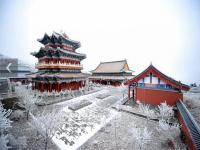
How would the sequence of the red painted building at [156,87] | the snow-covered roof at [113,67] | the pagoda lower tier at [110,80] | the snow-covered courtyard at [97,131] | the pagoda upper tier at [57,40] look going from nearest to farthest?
the snow-covered courtyard at [97,131] < the red painted building at [156,87] < the pagoda upper tier at [57,40] < the pagoda lower tier at [110,80] < the snow-covered roof at [113,67]

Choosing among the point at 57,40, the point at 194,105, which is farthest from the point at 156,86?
the point at 57,40

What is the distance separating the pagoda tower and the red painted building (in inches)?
522

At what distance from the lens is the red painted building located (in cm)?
1267

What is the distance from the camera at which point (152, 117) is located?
1135 cm

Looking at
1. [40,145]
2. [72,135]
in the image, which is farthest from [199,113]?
[40,145]

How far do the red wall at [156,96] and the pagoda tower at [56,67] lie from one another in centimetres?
1416

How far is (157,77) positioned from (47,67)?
20.6 metres

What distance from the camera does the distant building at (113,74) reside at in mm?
36763

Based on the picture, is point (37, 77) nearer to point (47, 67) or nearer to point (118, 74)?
point (47, 67)

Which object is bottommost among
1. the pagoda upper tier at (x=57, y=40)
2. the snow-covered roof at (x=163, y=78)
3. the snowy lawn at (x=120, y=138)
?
the snowy lawn at (x=120, y=138)

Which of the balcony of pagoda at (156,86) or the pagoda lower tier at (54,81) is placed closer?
the balcony of pagoda at (156,86)

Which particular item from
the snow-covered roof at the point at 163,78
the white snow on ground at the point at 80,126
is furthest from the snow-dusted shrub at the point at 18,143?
the snow-covered roof at the point at 163,78

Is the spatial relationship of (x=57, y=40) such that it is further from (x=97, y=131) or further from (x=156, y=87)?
(x=156, y=87)

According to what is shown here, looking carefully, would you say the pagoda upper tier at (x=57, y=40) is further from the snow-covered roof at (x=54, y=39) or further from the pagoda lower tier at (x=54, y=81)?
the pagoda lower tier at (x=54, y=81)
